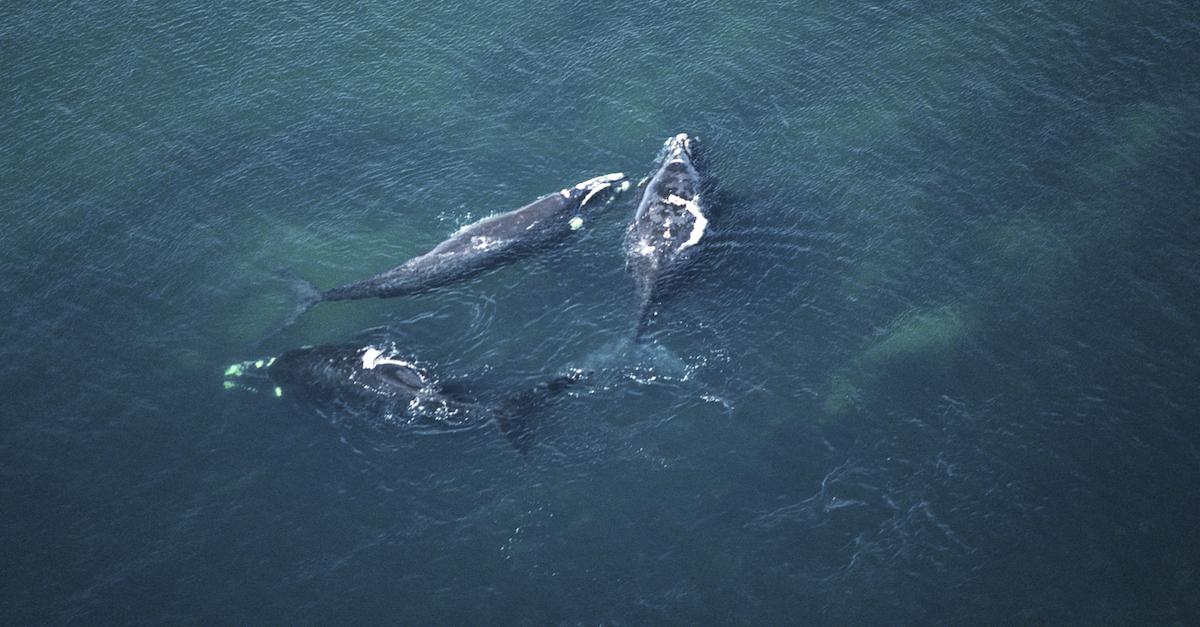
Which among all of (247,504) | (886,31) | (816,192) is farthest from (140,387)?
(886,31)

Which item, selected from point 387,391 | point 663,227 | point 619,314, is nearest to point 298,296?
point 387,391

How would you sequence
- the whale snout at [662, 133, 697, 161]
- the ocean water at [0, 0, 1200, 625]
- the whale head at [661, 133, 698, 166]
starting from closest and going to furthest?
the ocean water at [0, 0, 1200, 625]
the whale head at [661, 133, 698, 166]
the whale snout at [662, 133, 697, 161]

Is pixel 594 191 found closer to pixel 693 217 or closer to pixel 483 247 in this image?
pixel 693 217

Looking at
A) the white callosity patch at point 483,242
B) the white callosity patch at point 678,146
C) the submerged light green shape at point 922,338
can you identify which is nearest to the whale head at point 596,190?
the white callosity patch at point 678,146

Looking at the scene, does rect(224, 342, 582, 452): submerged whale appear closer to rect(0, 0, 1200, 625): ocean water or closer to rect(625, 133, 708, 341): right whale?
rect(0, 0, 1200, 625): ocean water

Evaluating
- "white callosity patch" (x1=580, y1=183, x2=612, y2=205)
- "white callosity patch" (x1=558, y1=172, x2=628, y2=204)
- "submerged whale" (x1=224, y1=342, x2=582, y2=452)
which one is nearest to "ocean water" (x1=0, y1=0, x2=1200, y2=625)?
"submerged whale" (x1=224, y1=342, x2=582, y2=452)
